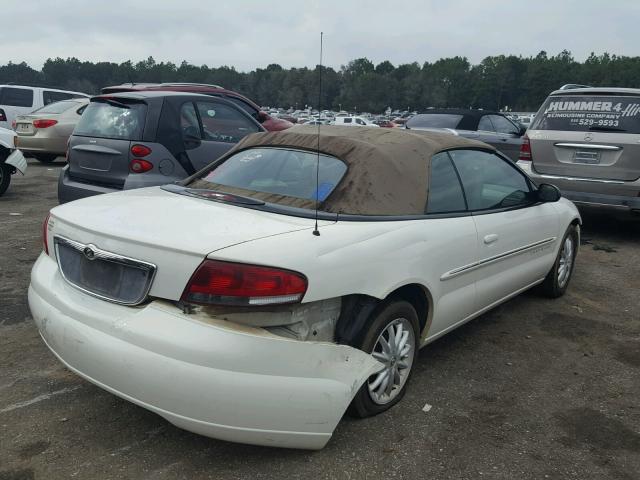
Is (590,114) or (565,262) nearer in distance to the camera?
(565,262)

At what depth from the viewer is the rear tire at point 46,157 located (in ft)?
44.6

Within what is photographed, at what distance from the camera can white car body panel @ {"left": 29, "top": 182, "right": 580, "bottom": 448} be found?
233 centimetres

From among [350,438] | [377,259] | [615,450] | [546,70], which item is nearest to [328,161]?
[377,259]

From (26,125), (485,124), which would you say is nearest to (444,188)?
(485,124)

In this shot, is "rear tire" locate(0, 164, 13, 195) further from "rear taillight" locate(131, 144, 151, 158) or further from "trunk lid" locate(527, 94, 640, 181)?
"trunk lid" locate(527, 94, 640, 181)

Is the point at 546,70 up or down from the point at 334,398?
up

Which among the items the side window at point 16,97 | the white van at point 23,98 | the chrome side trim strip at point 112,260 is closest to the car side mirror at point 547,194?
the chrome side trim strip at point 112,260

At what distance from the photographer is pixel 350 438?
2.85 metres

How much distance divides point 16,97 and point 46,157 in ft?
9.90

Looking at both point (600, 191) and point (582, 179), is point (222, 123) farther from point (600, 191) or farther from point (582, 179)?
point (600, 191)

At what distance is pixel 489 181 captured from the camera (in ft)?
13.3

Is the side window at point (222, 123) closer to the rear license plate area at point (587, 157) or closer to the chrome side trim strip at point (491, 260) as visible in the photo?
the chrome side trim strip at point (491, 260)

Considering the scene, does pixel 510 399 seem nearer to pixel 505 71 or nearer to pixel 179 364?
pixel 179 364

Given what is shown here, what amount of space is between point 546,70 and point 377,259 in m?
133
